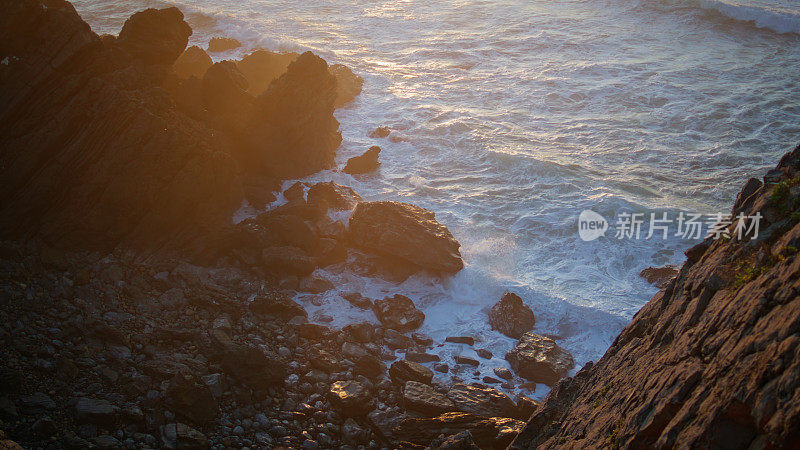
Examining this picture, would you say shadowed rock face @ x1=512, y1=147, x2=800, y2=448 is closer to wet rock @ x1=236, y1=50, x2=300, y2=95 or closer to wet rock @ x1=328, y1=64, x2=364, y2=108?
wet rock @ x1=236, y1=50, x2=300, y2=95

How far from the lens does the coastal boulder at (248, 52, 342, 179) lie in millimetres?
20312

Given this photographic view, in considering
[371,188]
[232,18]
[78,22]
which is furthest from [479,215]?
[232,18]

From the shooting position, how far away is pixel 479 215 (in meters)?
20.3

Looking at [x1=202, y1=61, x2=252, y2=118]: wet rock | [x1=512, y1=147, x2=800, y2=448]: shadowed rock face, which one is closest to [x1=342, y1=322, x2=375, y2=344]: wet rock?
[x1=512, y1=147, x2=800, y2=448]: shadowed rock face

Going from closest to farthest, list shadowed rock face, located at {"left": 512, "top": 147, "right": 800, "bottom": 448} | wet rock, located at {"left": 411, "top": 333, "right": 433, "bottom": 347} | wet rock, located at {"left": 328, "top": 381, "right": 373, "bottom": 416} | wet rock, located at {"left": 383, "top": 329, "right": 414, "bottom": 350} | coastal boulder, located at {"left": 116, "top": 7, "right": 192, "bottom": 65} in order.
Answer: shadowed rock face, located at {"left": 512, "top": 147, "right": 800, "bottom": 448} → wet rock, located at {"left": 328, "top": 381, "right": 373, "bottom": 416} → wet rock, located at {"left": 383, "top": 329, "right": 414, "bottom": 350} → wet rock, located at {"left": 411, "top": 333, "right": 433, "bottom": 347} → coastal boulder, located at {"left": 116, "top": 7, "right": 192, "bottom": 65}

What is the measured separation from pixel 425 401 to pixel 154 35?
598 inches

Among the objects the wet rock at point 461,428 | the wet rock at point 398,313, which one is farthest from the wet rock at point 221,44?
the wet rock at point 461,428

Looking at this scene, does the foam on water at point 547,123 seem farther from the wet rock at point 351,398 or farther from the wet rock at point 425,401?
the wet rock at point 351,398

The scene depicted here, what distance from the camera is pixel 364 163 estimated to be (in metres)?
23.2

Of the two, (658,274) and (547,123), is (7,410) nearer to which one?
(658,274)

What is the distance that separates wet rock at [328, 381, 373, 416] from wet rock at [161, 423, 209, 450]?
8.63 ft

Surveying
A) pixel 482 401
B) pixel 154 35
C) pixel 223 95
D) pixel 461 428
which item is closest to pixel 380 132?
pixel 223 95

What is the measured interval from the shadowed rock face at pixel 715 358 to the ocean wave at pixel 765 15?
38.2m

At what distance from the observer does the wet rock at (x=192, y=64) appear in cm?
2384
